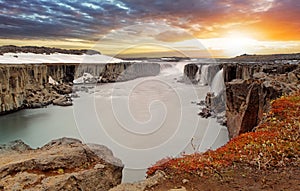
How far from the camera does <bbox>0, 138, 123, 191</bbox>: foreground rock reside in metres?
6.54

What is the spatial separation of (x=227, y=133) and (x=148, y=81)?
2188cm

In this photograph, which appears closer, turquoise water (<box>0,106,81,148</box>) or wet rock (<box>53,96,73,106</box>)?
turquoise water (<box>0,106,81,148</box>)

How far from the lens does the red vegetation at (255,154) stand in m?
5.74

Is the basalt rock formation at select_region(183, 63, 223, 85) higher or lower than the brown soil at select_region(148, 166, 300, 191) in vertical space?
higher

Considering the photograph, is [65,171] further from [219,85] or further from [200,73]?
[200,73]

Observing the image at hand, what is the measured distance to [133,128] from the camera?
1939 cm

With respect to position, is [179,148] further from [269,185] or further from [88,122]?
[269,185]

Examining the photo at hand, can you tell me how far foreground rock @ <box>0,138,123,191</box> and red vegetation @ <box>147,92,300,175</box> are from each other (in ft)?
6.04

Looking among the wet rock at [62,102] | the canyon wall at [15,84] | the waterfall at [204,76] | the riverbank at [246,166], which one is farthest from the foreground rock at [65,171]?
the waterfall at [204,76]

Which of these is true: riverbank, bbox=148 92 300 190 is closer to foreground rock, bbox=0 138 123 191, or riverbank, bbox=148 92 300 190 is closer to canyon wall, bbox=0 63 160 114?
foreground rock, bbox=0 138 123 191

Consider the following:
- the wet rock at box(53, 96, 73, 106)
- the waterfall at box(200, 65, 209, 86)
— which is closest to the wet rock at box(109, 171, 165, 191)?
the wet rock at box(53, 96, 73, 106)

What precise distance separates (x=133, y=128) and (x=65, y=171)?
12.0m

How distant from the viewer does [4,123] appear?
961 inches

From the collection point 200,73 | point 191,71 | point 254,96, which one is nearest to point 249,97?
point 254,96
